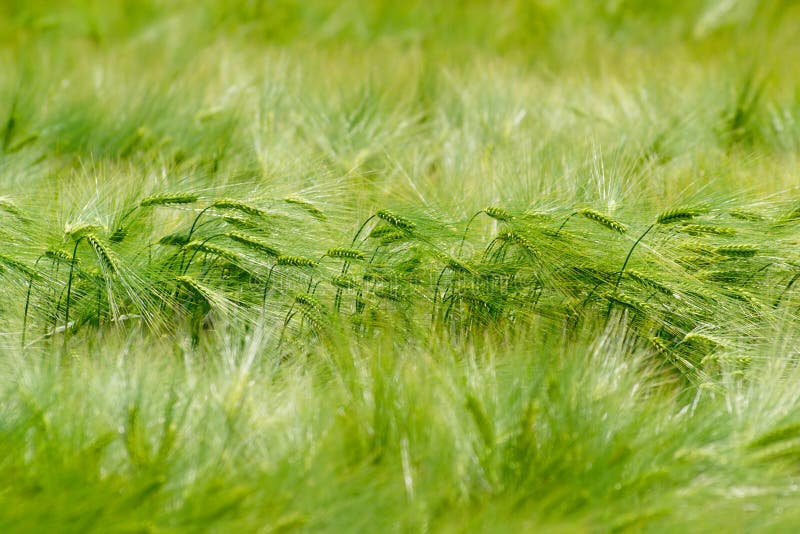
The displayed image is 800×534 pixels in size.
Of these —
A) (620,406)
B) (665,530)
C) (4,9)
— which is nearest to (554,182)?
(620,406)

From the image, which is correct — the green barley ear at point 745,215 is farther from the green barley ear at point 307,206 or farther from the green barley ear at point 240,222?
the green barley ear at point 240,222

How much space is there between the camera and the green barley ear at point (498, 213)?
1685mm

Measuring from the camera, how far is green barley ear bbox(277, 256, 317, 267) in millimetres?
1683

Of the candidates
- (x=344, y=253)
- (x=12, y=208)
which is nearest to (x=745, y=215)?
(x=344, y=253)

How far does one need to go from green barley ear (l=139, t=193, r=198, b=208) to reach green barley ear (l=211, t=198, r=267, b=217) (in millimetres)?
46

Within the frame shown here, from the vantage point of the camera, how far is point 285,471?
127 centimetres

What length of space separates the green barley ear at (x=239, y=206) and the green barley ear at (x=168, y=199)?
46 mm

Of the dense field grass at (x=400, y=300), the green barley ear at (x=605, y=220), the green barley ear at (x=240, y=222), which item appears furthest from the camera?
the green barley ear at (x=240, y=222)

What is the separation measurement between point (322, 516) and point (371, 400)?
0.24 metres

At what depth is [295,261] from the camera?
168 centimetres

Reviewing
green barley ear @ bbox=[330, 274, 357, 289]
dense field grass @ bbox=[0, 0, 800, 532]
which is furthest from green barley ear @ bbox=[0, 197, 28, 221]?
green barley ear @ bbox=[330, 274, 357, 289]

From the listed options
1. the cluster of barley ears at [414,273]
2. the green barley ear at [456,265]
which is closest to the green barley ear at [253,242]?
the cluster of barley ears at [414,273]

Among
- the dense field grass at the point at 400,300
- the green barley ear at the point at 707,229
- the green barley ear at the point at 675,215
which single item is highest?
the green barley ear at the point at 675,215

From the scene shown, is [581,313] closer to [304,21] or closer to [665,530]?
[665,530]
